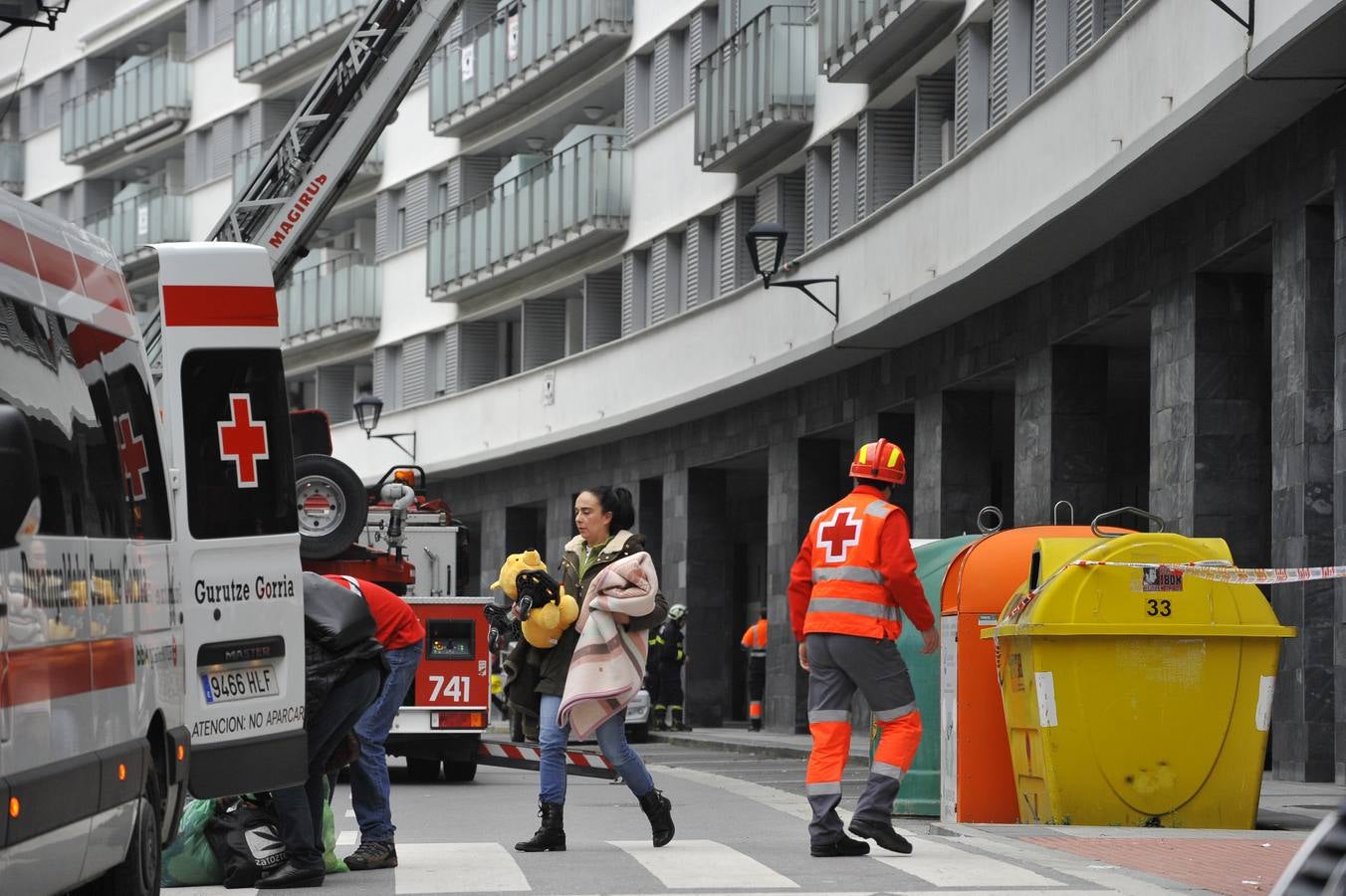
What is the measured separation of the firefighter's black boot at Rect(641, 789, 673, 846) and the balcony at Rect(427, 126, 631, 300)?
26.3 m

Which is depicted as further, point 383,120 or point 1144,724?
point 383,120

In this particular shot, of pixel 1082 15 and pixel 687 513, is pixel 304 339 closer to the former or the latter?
pixel 687 513

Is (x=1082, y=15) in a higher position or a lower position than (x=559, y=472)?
higher

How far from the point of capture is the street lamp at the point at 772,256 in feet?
89.0

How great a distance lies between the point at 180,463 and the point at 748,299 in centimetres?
2145

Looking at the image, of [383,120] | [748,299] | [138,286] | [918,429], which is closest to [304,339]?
[138,286]

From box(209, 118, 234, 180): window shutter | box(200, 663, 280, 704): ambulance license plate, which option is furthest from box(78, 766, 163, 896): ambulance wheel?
box(209, 118, 234, 180): window shutter

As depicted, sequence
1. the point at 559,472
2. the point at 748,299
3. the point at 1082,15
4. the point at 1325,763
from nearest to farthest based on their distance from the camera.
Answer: the point at 1325,763
the point at 1082,15
the point at 748,299
the point at 559,472

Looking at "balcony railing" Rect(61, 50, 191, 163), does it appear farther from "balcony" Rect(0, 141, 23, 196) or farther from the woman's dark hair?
the woman's dark hair

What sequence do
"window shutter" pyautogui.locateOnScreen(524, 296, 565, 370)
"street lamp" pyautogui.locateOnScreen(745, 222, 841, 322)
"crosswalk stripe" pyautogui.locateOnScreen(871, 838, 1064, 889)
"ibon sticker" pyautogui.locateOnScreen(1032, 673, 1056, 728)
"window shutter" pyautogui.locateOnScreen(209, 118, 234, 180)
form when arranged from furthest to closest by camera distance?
"window shutter" pyautogui.locateOnScreen(209, 118, 234, 180) → "window shutter" pyautogui.locateOnScreen(524, 296, 565, 370) → "street lamp" pyautogui.locateOnScreen(745, 222, 841, 322) → "ibon sticker" pyautogui.locateOnScreen(1032, 673, 1056, 728) → "crosswalk stripe" pyautogui.locateOnScreen(871, 838, 1064, 889)

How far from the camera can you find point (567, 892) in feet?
32.7

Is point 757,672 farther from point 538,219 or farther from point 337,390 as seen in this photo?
point 337,390

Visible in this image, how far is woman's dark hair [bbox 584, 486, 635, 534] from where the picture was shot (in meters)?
12.3

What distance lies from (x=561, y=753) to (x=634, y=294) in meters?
26.1
